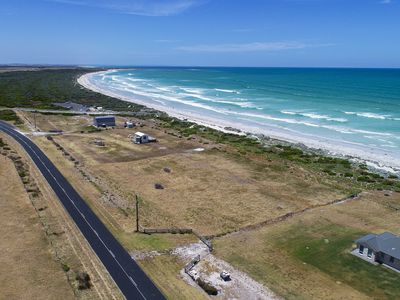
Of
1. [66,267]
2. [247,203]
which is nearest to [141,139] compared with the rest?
[247,203]

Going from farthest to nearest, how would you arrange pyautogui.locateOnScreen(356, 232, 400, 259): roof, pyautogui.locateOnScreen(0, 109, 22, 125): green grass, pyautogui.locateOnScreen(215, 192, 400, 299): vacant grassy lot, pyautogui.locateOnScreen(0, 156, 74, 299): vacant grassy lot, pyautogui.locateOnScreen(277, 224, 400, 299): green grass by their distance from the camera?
pyautogui.locateOnScreen(0, 109, 22, 125): green grass, pyautogui.locateOnScreen(356, 232, 400, 259): roof, pyautogui.locateOnScreen(277, 224, 400, 299): green grass, pyautogui.locateOnScreen(215, 192, 400, 299): vacant grassy lot, pyautogui.locateOnScreen(0, 156, 74, 299): vacant grassy lot

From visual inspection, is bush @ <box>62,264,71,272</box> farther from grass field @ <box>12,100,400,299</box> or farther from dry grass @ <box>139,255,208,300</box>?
dry grass @ <box>139,255,208,300</box>

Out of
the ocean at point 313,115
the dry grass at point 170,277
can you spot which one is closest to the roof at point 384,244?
the dry grass at point 170,277

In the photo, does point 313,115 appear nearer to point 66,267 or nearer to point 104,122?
point 104,122

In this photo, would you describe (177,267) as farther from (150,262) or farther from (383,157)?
(383,157)

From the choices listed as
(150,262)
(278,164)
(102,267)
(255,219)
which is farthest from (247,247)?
(278,164)

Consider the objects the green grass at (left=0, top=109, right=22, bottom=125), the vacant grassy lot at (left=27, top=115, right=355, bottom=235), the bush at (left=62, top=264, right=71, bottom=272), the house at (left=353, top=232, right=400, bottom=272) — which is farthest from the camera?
the green grass at (left=0, top=109, right=22, bottom=125)

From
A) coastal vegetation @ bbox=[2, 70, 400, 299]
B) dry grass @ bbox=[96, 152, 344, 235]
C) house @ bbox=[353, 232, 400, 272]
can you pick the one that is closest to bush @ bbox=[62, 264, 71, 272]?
coastal vegetation @ bbox=[2, 70, 400, 299]
